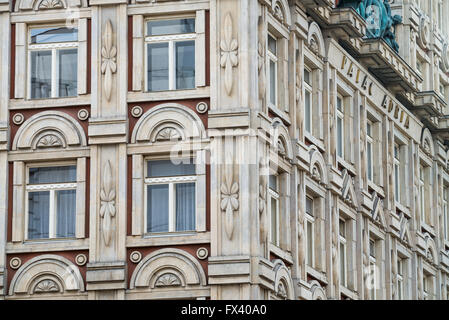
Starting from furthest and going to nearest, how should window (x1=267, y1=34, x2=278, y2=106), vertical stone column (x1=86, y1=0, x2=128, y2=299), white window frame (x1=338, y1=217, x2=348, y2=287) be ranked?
white window frame (x1=338, y1=217, x2=348, y2=287) < window (x1=267, y1=34, x2=278, y2=106) < vertical stone column (x1=86, y1=0, x2=128, y2=299)

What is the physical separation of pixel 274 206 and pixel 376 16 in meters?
13.6

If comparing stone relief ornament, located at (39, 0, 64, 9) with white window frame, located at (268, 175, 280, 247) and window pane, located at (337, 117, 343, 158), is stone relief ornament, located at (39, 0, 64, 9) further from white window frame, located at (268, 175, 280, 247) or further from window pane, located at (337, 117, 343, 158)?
window pane, located at (337, 117, 343, 158)

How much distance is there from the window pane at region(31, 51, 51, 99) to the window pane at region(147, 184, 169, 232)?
4713 mm

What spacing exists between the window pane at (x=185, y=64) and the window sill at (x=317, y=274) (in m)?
7.42

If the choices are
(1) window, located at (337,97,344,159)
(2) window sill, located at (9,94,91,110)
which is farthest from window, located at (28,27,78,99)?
(1) window, located at (337,97,344,159)

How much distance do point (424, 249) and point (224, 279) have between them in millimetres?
21246

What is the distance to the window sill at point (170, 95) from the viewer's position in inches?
2239

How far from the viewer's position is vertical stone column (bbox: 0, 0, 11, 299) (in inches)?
2247

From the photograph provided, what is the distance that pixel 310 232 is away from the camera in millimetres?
62094

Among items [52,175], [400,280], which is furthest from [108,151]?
[400,280]

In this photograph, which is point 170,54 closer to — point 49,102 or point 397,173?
point 49,102

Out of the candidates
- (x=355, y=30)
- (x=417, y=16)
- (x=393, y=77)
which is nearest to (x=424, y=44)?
(x=417, y=16)

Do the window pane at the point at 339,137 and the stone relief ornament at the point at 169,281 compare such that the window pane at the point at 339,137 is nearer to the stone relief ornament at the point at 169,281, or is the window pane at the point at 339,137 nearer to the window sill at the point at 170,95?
the window sill at the point at 170,95

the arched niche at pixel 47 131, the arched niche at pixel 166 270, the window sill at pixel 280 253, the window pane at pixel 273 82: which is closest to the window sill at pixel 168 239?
the arched niche at pixel 166 270
